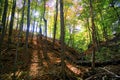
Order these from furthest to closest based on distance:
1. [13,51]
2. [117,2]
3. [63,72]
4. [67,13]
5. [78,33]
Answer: [78,33]
[67,13]
[13,51]
[117,2]
[63,72]

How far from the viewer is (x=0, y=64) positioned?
15.5m

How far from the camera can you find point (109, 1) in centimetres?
1741

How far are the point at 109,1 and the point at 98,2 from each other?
1.33 m

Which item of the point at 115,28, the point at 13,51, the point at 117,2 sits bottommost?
the point at 13,51

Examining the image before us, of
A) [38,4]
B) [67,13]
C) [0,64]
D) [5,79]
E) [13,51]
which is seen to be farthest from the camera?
[67,13]

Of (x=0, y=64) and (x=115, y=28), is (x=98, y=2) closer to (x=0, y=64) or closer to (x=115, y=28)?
(x=115, y=28)

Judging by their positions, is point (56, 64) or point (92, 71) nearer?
point (92, 71)

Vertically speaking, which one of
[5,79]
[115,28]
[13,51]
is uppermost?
[115,28]

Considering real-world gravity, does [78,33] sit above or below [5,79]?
above

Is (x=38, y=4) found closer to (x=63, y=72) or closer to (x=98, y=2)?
(x=98, y=2)

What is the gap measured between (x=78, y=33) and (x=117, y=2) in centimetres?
2839

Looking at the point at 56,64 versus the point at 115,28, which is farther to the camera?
the point at 115,28

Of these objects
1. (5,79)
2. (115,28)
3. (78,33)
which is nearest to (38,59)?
(5,79)

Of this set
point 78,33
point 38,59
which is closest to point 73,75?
point 38,59
